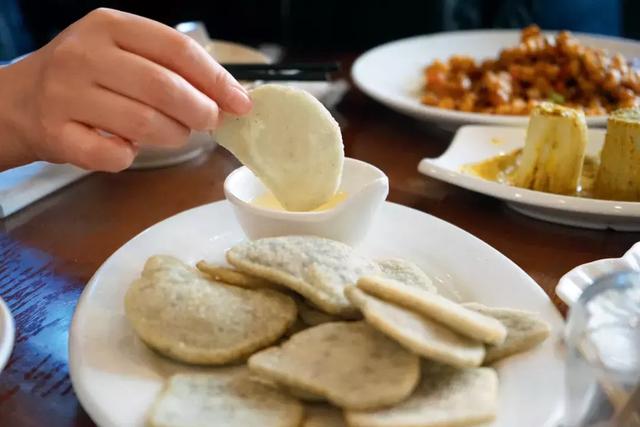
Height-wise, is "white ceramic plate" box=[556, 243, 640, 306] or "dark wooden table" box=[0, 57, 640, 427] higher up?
"white ceramic plate" box=[556, 243, 640, 306]

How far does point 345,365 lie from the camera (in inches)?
25.5

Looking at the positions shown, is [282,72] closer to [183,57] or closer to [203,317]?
[183,57]

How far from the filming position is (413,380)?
0.62 meters

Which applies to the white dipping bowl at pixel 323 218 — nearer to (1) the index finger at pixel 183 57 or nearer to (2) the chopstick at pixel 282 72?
(1) the index finger at pixel 183 57

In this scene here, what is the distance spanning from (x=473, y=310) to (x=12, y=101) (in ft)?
2.49

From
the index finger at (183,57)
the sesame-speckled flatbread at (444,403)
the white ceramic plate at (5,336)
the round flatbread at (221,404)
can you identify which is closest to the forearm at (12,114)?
the index finger at (183,57)

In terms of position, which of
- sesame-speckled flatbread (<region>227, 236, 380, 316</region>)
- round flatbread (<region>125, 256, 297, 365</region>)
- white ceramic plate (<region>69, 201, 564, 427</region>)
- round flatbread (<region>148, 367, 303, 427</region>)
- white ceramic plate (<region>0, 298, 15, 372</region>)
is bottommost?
white ceramic plate (<region>69, 201, 564, 427</region>)

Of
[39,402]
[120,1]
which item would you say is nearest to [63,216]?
[39,402]

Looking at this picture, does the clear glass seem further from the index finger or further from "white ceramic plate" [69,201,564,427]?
the index finger

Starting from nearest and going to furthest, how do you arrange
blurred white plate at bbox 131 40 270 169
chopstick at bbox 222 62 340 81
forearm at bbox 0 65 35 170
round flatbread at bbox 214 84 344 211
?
round flatbread at bbox 214 84 344 211 < forearm at bbox 0 65 35 170 < blurred white plate at bbox 131 40 270 169 < chopstick at bbox 222 62 340 81

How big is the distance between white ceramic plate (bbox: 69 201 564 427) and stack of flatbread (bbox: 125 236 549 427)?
1.0 inches

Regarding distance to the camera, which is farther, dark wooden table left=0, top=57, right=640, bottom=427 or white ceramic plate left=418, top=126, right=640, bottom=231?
white ceramic plate left=418, top=126, right=640, bottom=231

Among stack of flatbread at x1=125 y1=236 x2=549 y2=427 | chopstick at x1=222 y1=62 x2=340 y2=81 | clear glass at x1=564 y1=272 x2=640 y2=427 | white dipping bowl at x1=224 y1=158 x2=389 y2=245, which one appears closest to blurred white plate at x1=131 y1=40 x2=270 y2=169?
chopstick at x1=222 y1=62 x2=340 y2=81

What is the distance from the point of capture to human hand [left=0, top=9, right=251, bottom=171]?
89 centimetres
